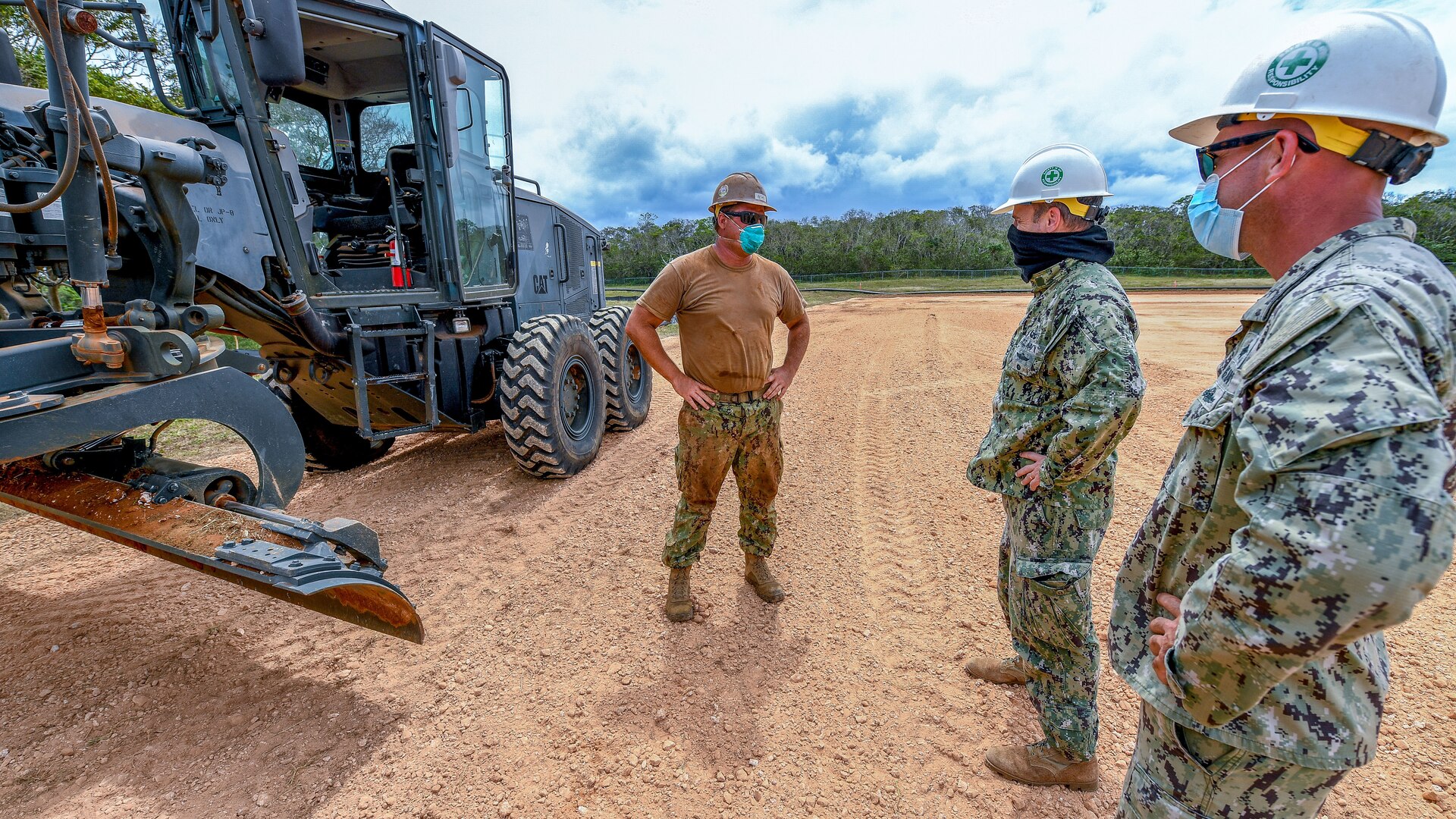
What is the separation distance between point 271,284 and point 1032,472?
4021 millimetres

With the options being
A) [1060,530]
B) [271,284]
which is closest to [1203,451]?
[1060,530]

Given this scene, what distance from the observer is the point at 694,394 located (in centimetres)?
288

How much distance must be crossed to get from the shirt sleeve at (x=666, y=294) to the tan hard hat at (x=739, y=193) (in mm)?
345

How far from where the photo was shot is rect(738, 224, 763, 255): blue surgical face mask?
111 inches

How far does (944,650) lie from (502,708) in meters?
1.91

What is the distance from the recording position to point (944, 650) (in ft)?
9.21

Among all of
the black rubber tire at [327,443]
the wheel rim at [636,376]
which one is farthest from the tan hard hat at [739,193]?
the wheel rim at [636,376]

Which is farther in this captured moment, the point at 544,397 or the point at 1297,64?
the point at 544,397

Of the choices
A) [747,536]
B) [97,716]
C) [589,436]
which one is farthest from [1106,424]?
[589,436]

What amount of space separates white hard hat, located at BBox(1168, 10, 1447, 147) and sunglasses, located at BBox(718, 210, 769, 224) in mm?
1946

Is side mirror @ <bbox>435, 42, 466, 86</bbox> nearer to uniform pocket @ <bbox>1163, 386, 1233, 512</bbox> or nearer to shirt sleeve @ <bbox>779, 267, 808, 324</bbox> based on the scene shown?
shirt sleeve @ <bbox>779, 267, 808, 324</bbox>

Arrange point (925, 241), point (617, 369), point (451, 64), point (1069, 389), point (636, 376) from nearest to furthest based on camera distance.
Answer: point (1069, 389) < point (451, 64) < point (617, 369) < point (636, 376) < point (925, 241)

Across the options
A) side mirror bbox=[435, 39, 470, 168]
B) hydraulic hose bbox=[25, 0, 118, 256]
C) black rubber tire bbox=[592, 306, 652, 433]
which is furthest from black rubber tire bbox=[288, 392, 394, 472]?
hydraulic hose bbox=[25, 0, 118, 256]

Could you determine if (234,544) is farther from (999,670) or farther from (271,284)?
(999,670)
